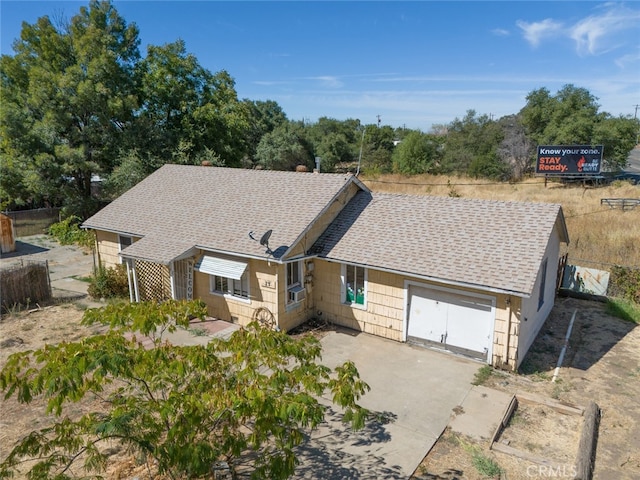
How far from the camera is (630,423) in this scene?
9.51 meters

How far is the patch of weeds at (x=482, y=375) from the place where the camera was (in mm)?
11125

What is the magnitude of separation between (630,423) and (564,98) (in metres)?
50.8

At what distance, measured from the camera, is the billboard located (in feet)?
123

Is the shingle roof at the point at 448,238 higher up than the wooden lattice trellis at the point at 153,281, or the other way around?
the shingle roof at the point at 448,238

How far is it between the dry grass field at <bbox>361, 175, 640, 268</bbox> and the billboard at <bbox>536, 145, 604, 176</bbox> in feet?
5.16

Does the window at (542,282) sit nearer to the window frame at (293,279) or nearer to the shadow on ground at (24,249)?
the window frame at (293,279)

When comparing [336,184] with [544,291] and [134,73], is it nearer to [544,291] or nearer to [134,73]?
[544,291]

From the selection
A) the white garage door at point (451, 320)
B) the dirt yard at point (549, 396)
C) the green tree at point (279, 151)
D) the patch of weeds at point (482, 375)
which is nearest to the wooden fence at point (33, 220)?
the dirt yard at point (549, 396)

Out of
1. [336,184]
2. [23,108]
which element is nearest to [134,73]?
[23,108]

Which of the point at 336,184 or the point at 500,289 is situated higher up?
the point at 336,184

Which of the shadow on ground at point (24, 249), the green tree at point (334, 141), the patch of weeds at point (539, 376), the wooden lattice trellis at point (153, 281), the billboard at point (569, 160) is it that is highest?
the green tree at point (334, 141)

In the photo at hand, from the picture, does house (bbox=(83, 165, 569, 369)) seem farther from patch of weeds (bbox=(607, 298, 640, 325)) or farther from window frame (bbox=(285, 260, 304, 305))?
patch of weeds (bbox=(607, 298, 640, 325))

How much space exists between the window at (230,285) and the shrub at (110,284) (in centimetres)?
442

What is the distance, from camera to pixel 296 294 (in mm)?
14000
